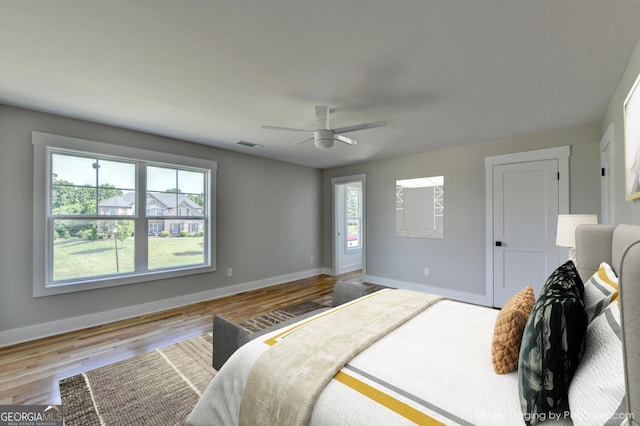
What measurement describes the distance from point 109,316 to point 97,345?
676 millimetres

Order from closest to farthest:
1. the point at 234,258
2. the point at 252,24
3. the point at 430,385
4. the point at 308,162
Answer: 1. the point at 430,385
2. the point at 252,24
3. the point at 234,258
4. the point at 308,162

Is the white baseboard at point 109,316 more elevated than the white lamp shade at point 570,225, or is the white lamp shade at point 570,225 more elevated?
the white lamp shade at point 570,225

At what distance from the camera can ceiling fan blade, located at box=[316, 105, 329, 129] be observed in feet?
8.79

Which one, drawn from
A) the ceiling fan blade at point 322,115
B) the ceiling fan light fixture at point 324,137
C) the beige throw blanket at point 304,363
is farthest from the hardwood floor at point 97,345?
the ceiling fan blade at point 322,115

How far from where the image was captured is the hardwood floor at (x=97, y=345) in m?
2.06

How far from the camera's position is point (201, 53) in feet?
6.09

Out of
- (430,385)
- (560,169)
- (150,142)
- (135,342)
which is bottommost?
(135,342)

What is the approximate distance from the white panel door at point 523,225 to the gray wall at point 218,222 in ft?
11.4

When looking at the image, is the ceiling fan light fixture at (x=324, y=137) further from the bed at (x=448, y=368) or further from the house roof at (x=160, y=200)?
the house roof at (x=160, y=200)

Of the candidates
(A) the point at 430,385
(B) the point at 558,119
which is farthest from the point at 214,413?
(B) the point at 558,119

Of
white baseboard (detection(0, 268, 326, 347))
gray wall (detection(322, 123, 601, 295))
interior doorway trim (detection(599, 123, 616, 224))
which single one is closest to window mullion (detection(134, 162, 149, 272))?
white baseboard (detection(0, 268, 326, 347))

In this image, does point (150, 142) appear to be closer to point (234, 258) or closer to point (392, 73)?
point (234, 258)

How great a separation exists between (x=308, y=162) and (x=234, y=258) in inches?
92.3

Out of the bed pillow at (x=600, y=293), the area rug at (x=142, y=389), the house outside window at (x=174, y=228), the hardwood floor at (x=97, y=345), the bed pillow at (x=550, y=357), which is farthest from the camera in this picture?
the house outside window at (x=174, y=228)
